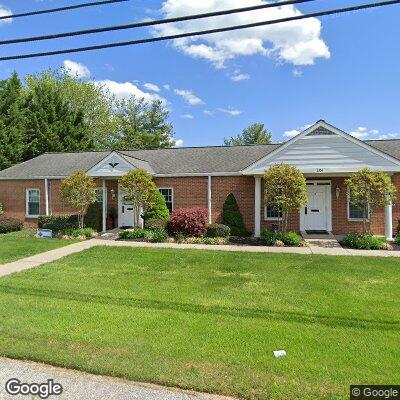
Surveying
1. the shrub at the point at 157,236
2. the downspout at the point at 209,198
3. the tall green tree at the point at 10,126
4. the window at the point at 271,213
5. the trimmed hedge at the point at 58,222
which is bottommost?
the shrub at the point at 157,236

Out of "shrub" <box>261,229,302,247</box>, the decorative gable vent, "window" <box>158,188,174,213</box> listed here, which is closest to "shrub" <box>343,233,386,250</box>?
"shrub" <box>261,229,302,247</box>

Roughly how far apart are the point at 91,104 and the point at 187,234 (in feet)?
109

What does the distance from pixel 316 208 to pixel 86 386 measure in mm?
15210

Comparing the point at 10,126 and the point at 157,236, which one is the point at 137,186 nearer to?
the point at 157,236

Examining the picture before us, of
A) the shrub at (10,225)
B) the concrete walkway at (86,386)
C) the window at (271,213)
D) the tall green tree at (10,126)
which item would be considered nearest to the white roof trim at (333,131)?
the window at (271,213)

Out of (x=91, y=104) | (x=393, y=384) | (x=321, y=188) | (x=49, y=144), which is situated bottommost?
(x=393, y=384)

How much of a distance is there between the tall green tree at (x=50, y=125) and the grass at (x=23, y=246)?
18.7 m

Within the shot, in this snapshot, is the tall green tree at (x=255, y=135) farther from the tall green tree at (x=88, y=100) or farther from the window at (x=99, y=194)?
the window at (x=99, y=194)

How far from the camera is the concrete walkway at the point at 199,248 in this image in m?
11.1

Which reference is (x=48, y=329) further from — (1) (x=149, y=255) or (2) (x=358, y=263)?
(2) (x=358, y=263)

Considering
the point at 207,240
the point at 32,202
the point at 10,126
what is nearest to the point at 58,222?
the point at 32,202

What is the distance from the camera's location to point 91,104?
43.3m

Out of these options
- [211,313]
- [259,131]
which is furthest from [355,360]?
[259,131]

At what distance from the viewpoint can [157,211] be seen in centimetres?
1725
